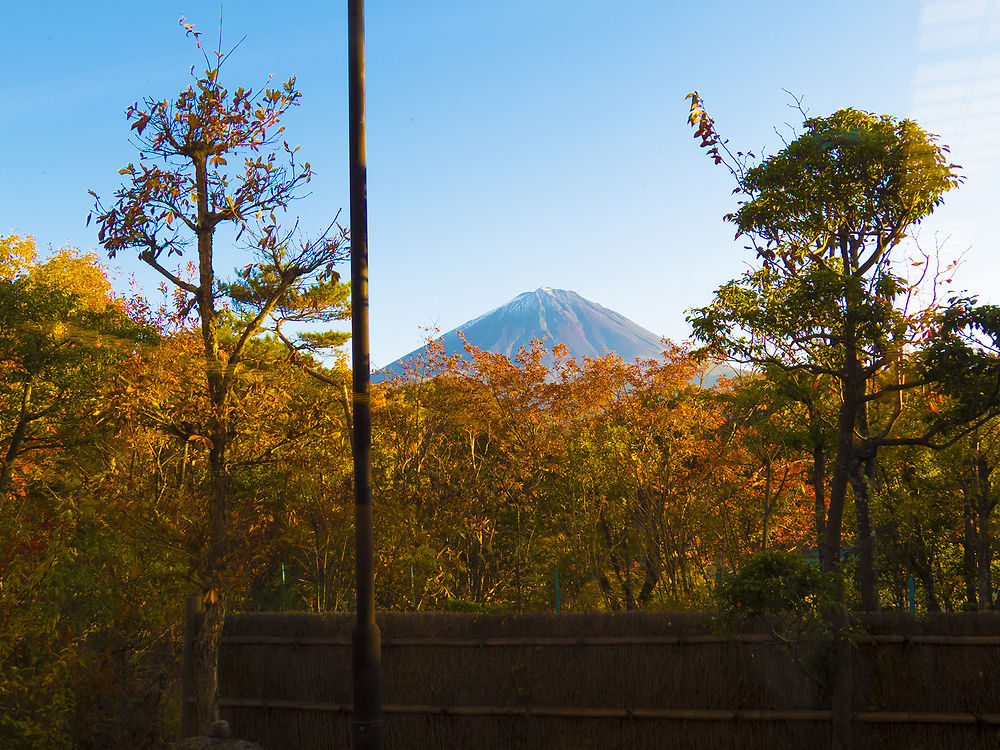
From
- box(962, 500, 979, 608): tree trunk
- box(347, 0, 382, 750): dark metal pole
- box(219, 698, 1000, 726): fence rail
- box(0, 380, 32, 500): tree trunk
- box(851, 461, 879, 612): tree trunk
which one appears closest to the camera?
box(347, 0, 382, 750): dark metal pole

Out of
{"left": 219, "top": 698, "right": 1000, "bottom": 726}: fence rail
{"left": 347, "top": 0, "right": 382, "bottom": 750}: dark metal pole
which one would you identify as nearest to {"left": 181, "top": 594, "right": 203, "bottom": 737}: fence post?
{"left": 219, "top": 698, "right": 1000, "bottom": 726}: fence rail

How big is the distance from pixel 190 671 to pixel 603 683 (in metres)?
5.80

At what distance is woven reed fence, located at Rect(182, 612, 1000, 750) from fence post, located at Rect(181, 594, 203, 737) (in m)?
0.92

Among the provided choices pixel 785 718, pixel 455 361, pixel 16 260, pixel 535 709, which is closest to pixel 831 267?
pixel 785 718

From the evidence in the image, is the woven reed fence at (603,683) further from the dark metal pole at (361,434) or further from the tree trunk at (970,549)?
the tree trunk at (970,549)

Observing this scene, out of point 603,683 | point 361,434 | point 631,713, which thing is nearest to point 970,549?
point 631,713

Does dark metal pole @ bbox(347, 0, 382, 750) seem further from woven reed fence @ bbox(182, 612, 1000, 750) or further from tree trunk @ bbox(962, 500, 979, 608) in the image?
tree trunk @ bbox(962, 500, 979, 608)

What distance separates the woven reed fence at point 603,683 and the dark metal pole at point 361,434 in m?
4.12

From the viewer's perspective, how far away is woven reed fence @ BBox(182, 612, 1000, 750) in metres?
10.1

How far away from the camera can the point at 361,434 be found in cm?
785

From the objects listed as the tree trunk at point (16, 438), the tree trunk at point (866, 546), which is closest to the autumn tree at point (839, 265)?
the tree trunk at point (866, 546)

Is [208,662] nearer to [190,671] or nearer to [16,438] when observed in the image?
[190,671]

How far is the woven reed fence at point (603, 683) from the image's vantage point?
397 inches

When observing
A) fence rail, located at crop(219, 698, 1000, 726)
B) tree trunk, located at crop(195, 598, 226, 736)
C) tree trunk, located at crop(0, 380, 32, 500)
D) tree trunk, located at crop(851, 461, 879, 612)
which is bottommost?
fence rail, located at crop(219, 698, 1000, 726)
